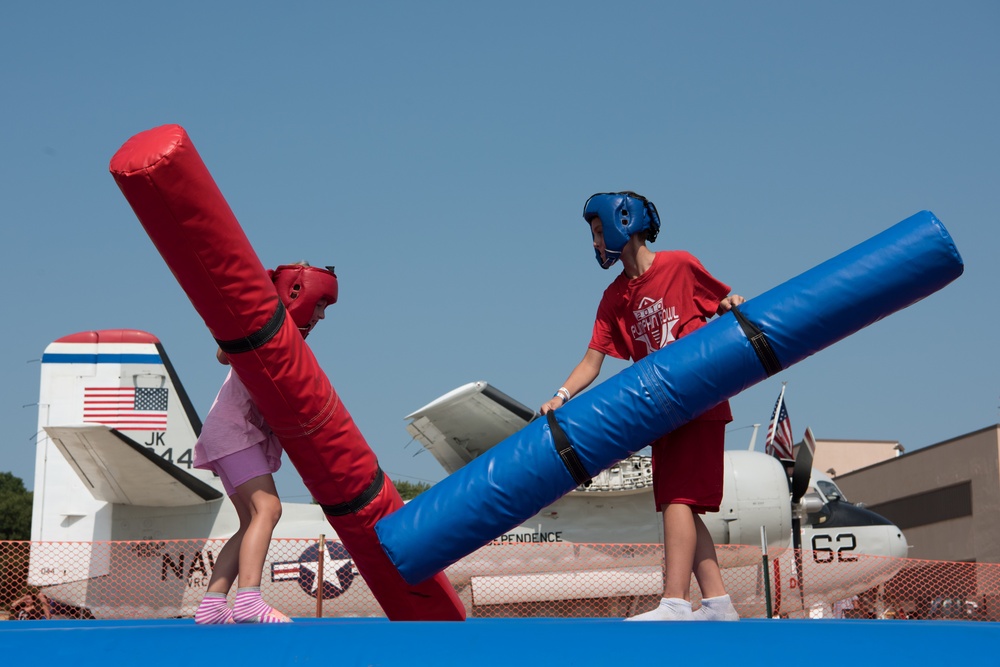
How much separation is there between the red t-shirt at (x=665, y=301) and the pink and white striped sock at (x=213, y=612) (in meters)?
1.93

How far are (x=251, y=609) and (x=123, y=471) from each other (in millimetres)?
10798

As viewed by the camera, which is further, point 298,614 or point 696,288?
point 298,614

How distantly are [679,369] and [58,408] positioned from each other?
A: 46.5 feet

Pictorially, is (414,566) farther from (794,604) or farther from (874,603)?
(874,603)

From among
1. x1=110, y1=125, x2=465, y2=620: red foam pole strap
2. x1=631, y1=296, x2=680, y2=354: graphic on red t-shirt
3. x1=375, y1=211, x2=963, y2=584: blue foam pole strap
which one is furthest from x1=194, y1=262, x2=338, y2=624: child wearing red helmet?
x1=631, y1=296, x2=680, y2=354: graphic on red t-shirt

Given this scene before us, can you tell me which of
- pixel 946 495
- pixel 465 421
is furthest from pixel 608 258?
pixel 946 495

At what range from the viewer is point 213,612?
351 cm

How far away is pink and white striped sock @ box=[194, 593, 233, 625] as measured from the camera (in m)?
3.50

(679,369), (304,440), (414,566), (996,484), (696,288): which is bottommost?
(996,484)

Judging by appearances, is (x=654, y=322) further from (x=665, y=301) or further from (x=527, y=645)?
(x=527, y=645)

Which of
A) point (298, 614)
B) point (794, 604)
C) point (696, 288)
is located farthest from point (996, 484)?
point (696, 288)

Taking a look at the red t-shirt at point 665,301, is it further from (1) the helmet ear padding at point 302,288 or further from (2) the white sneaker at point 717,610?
(1) the helmet ear padding at point 302,288

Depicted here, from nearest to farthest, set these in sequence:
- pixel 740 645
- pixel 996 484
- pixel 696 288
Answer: pixel 740 645 < pixel 696 288 < pixel 996 484

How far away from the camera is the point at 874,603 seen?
14891 mm
